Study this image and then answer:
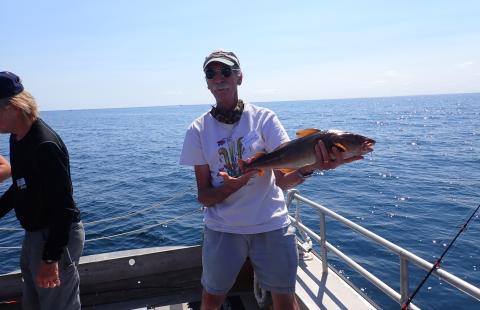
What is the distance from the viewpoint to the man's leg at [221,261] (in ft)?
10.8

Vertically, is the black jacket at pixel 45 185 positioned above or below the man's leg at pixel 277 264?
above

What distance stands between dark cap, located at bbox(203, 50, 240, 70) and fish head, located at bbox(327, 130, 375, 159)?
3.40ft

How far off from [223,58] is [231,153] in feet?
2.61

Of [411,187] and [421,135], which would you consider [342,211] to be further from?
[421,135]

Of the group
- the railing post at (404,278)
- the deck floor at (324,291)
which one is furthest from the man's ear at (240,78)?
the deck floor at (324,291)

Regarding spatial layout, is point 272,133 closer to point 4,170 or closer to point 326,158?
point 326,158

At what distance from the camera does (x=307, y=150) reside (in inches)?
126

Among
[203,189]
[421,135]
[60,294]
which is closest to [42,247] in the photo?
[60,294]

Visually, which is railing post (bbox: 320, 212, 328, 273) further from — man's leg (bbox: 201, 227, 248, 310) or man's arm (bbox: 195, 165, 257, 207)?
man's arm (bbox: 195, 165, 257, 207)

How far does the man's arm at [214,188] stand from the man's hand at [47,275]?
1.30 m

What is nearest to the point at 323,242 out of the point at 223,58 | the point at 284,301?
the point at 284,301

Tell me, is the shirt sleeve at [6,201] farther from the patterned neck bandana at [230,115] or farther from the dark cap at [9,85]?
the patterned neck bandana at [230,115]

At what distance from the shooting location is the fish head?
307cm

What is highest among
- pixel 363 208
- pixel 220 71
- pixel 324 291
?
pixel 220 71
